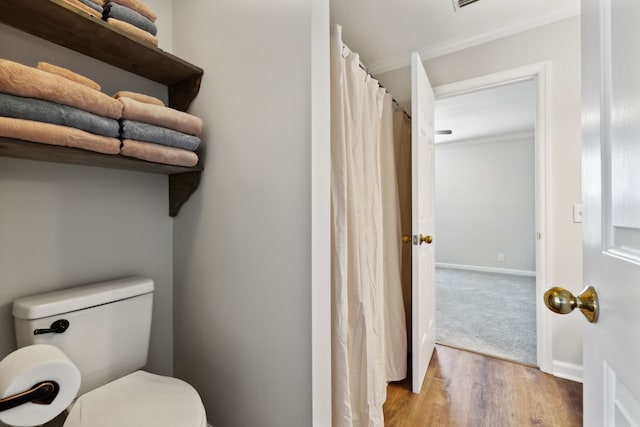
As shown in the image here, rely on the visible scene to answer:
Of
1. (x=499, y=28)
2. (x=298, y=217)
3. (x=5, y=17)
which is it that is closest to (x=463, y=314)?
(x=499, y=28)

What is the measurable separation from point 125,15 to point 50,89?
0.42 metres

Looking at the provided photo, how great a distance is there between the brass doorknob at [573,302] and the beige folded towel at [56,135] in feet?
4.00

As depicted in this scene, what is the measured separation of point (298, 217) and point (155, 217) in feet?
2.62

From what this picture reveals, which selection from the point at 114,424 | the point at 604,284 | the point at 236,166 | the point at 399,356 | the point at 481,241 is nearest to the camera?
the point at 604,284

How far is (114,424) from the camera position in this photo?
0.78m

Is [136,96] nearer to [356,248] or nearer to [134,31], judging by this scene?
[134,31]

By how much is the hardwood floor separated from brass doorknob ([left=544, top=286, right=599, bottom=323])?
127 cm

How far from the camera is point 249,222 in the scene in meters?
1.08

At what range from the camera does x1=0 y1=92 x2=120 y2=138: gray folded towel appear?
73cm

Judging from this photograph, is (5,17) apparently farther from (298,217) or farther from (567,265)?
(567,265)

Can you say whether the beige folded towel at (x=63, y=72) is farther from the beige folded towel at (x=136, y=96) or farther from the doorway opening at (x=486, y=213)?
the doorway opening at (x=486, y=213)

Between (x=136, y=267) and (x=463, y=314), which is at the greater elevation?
(x=136, y=267)

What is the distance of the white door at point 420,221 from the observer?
5.26 ft

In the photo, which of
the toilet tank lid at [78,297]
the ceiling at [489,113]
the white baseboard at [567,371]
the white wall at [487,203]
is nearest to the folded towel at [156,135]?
the toilet tank lid at [78,297]
